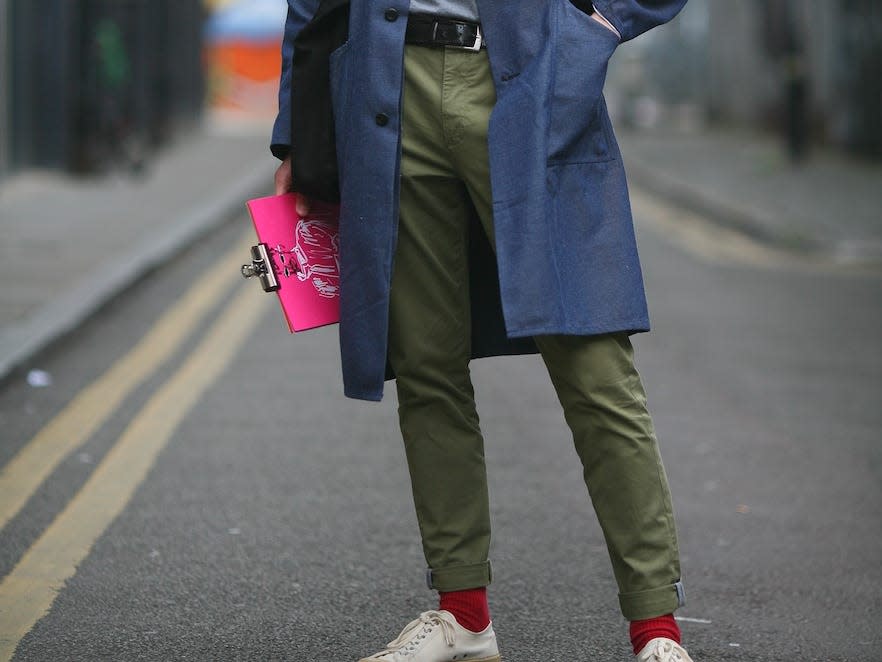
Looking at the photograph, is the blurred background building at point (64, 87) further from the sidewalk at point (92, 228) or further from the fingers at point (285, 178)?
the fingers at point (285, 178)

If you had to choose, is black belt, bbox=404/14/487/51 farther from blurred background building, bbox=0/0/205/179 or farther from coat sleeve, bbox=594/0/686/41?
blurred background building, bbox=0/0/205/179

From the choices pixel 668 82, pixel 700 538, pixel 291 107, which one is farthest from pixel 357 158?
pixel 668 82

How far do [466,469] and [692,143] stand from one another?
22031mm

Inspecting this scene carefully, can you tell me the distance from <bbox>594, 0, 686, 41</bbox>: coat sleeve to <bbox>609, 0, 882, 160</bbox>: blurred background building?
50.5 ft

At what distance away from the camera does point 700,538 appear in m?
4.30

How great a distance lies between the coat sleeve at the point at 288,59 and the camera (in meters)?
3.04

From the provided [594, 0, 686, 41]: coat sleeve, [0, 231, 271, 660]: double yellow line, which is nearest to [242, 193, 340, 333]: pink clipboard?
[594, 0, 686, 41]: coat sleeve

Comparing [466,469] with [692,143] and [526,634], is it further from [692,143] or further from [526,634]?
[692,143]

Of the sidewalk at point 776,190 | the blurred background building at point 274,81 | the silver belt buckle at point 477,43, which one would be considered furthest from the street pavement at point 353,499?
the blurred background building at point 274,81

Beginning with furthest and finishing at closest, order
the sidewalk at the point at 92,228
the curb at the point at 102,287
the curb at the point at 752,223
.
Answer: the curb at the point at 752,223
the sidewalk at the point at 92,228
the curb at the point at 102,287

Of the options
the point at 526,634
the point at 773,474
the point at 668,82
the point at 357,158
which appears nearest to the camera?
the point at 357,158

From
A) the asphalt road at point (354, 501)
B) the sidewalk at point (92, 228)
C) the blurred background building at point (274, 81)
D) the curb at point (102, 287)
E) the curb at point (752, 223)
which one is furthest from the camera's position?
the blurred background building at point (274, 81)

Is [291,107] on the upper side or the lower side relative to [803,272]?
upper

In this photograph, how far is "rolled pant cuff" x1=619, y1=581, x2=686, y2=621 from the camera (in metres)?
2.88
